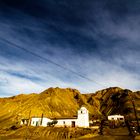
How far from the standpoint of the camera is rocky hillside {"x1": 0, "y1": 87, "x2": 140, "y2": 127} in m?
115

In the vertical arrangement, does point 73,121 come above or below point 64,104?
below

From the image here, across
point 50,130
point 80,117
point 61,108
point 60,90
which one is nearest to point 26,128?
point 50,130

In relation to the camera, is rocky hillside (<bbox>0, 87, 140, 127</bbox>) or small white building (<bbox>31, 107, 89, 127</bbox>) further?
rocky hillside (<bbox>0, 87, 140, 127</bbox>)

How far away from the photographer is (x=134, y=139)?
3994 centimetres

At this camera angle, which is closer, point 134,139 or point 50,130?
point 134,139

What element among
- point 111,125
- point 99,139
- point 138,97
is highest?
point 138,97

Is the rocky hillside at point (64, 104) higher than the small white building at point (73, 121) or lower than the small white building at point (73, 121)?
higher

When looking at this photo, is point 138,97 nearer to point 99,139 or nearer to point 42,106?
point 42,106

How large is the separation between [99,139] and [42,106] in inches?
3103

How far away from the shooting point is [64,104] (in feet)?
460

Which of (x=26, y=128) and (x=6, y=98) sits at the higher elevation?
(x=6, y=98)

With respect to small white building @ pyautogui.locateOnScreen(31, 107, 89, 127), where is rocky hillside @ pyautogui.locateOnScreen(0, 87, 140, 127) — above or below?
above

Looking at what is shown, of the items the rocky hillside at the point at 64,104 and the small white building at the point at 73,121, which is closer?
the small white building at the point at 73,121

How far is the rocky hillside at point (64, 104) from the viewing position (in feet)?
376
